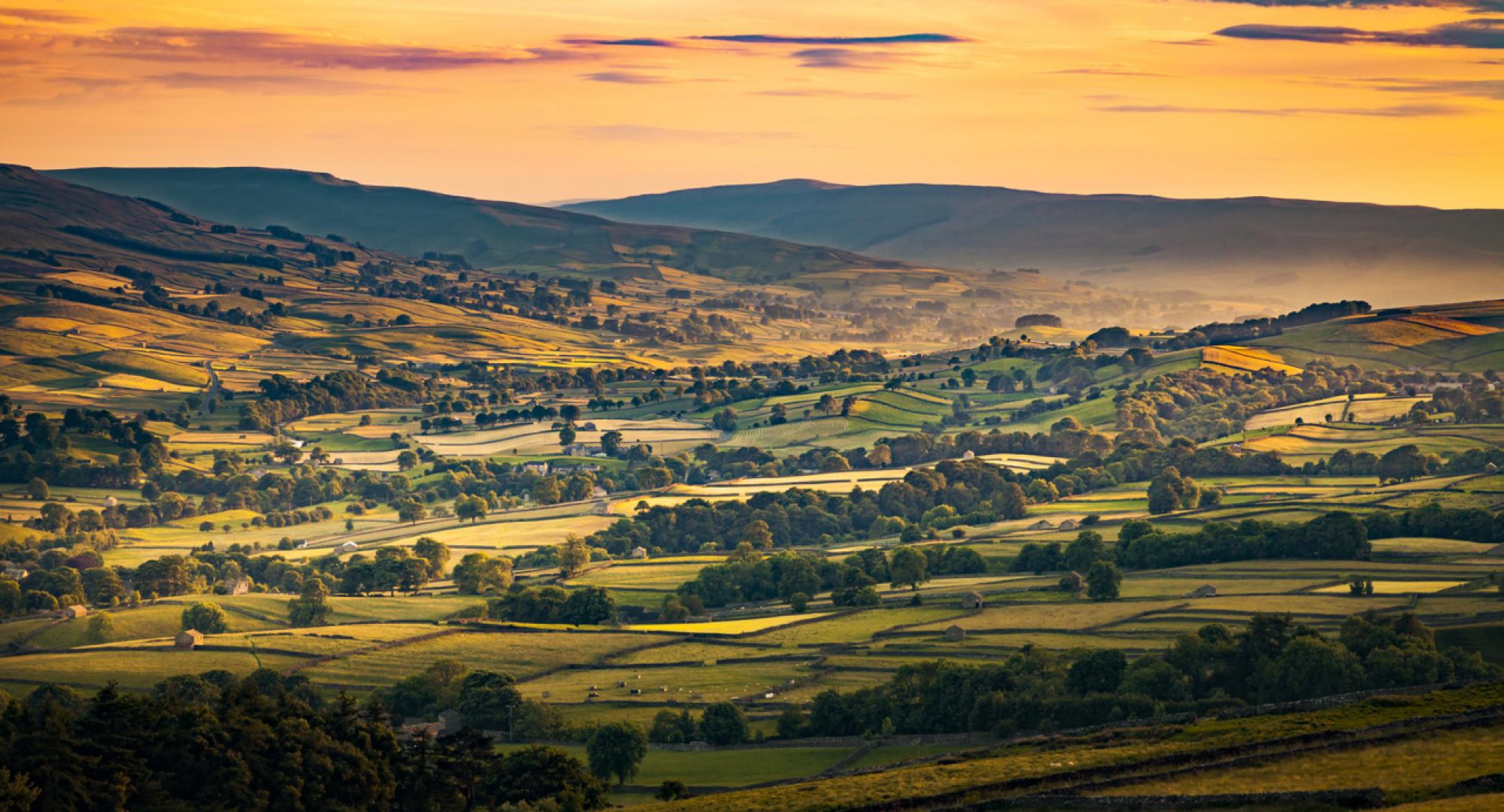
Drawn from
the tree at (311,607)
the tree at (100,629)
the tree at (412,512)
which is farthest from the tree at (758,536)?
the tree at (100,629)

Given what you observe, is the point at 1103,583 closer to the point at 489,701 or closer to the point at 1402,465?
Answer: the point at 489,701

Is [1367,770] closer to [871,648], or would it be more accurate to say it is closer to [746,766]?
[746,766]

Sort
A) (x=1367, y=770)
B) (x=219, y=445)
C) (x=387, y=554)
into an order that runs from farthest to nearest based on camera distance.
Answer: (x=219, y=445), (x=387, y=554), (x=1367, y=770)

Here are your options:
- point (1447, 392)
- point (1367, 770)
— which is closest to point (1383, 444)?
point (1447, 392)

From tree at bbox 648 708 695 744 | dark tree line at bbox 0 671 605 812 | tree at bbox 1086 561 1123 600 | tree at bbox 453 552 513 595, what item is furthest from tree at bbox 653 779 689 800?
tree at bbox 453 552 513 595

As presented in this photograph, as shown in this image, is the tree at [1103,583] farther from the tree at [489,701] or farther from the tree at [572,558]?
the tree at [572,558]

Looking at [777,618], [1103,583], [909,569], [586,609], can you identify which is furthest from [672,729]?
[909,569]
